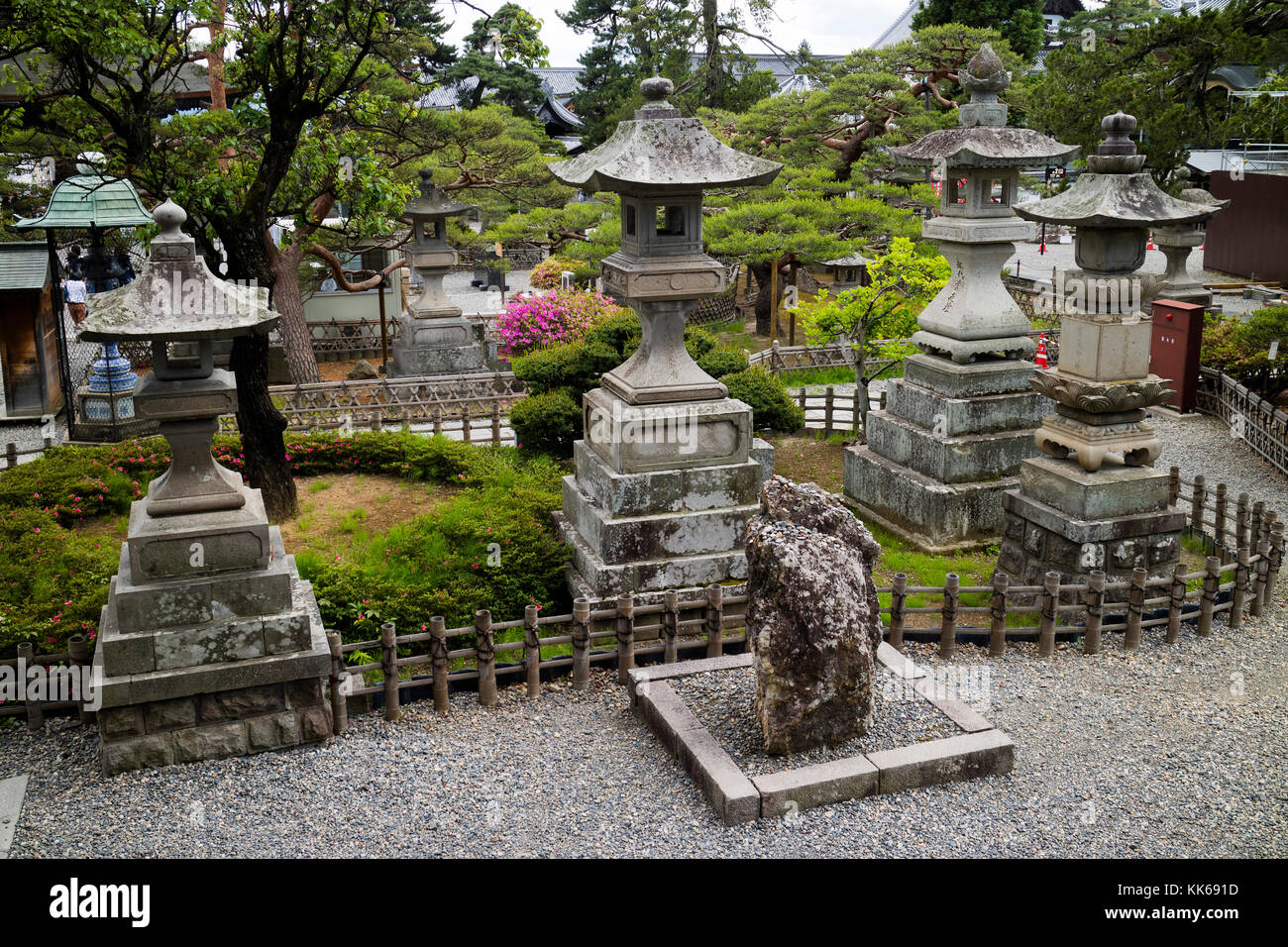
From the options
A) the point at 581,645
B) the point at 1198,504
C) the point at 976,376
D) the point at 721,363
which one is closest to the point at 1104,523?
the point at 1198,504

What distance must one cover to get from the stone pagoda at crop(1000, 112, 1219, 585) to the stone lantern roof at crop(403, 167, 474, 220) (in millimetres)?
12405

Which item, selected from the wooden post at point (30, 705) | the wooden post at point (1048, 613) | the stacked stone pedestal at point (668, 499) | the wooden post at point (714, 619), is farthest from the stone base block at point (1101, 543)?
the wooden post at point (30, 705)

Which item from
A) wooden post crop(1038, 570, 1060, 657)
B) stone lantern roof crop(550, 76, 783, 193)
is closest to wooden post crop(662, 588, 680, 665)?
wooden post crop(1038, 570, 1060, 657)

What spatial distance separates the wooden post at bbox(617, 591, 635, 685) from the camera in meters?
8.47

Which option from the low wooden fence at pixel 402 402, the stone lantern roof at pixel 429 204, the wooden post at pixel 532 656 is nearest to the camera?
the wooden post at pixel 532 656

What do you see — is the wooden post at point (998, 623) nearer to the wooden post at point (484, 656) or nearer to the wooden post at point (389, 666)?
the wooden post at point (484, 656)

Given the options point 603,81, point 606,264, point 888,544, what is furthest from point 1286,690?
point 603,81

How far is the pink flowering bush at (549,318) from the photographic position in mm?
18281

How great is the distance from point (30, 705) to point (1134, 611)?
876cm

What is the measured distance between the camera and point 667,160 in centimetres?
947

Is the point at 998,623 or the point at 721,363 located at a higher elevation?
the point at 721,363

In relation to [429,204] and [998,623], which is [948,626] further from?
[429,204]

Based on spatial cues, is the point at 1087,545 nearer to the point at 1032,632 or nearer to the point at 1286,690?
the point at 1032,632

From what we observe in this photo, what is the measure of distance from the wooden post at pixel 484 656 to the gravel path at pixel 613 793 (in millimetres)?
121
